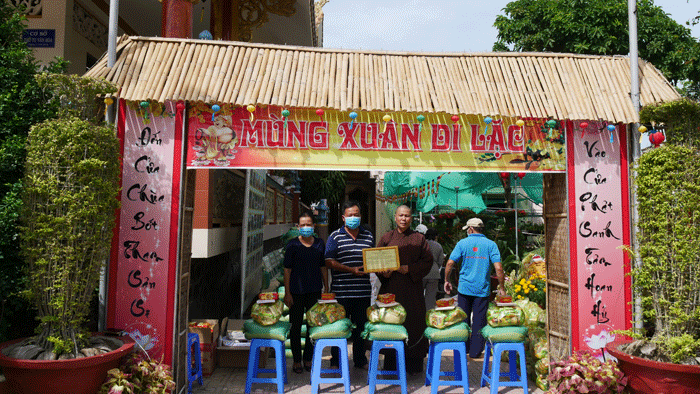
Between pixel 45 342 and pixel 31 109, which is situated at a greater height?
pixel 31 109

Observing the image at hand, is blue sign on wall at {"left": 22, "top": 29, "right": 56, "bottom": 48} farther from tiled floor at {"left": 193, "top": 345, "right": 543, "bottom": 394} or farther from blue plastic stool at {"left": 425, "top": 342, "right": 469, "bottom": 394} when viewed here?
blue plastic stool at {"left": 425, "top": 342, "right": 469, "bottom": 394}

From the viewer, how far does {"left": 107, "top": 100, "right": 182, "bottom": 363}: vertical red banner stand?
386 centimetres

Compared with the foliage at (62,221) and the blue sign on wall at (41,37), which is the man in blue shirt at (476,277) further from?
the blue sign on wall at (41,37)

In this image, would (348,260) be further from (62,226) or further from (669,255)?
(669,255)

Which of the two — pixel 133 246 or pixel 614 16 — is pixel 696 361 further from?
pixel 614 16

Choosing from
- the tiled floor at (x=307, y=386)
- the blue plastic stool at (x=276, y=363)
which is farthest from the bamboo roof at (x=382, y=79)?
the tiled floor at (x=307, y=386)

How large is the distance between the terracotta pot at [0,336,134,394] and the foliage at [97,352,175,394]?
0.34 ft

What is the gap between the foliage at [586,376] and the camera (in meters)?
3.55

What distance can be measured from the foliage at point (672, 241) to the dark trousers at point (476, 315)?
2.08m

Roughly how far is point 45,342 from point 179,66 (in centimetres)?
233

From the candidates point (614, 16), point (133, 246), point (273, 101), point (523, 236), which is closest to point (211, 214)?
point (133, 246)

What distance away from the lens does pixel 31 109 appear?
3791 millimetres

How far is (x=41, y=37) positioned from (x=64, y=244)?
4.34 metres

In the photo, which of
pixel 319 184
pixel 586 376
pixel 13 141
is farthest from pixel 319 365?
pixel 319 184
